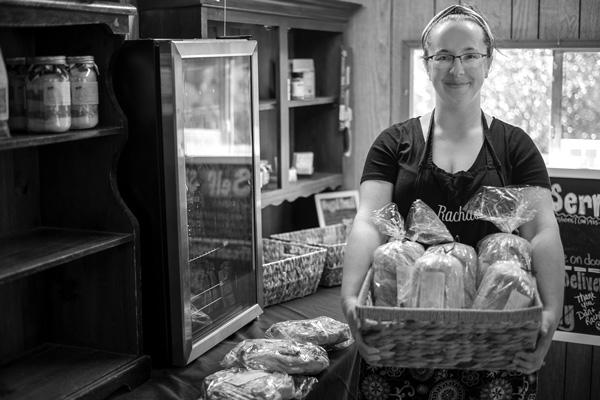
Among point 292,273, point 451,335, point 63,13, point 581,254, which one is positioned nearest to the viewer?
point 451,335

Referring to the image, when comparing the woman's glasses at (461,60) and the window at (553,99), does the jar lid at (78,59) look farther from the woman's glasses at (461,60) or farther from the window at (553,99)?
the window at (553,99)

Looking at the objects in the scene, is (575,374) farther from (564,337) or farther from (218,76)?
(218,76)

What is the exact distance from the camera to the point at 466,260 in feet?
6.12

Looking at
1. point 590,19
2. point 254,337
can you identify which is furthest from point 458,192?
point 590,19

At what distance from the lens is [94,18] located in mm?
1951

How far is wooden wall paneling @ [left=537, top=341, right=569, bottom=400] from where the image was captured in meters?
3.33

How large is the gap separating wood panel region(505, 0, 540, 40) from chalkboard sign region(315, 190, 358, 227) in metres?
1.04

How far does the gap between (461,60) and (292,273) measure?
4.05 feet

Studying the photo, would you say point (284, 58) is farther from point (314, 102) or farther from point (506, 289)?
point (506, 289)

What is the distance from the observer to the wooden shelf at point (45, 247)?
1805mm

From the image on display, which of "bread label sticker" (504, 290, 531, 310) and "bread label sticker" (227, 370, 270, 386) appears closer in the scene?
"bread label sticker" (504, 290, 531, 310)

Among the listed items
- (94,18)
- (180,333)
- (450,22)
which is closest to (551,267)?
(450,22)

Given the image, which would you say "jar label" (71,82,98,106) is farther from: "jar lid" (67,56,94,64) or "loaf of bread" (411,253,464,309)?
"loaf of bread" (411,253,464,309)

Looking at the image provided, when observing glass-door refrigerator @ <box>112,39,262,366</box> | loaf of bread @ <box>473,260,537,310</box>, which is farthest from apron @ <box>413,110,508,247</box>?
glass-door refrigerator @ <box>112,39,262,366</box>
